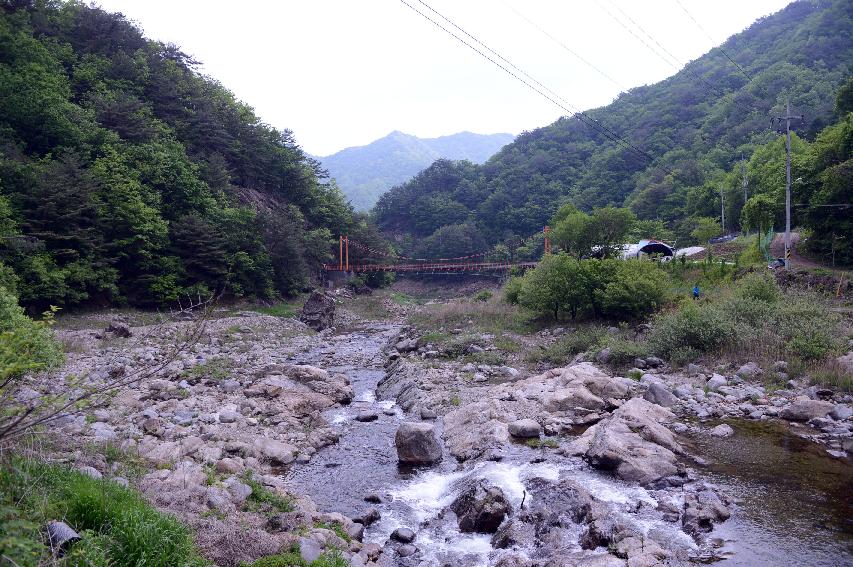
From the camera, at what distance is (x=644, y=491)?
8.83 m

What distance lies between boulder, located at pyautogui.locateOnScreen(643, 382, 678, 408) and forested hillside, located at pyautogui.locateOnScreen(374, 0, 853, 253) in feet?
86.0

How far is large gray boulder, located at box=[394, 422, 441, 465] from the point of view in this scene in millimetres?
10812

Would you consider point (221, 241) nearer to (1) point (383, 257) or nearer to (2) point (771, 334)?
(1) point (383, 257)

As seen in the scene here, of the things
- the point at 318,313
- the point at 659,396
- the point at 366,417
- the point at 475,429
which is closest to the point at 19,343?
the point at 475,429

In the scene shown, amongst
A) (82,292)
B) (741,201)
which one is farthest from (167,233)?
(741,201)

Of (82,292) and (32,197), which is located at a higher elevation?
(32,197)

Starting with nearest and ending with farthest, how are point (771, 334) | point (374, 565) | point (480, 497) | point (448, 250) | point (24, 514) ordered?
point (24, 514)
point (374, 565)
point (480, 497)
point (771, 334)
point (448, 250)

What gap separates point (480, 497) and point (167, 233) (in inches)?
1192

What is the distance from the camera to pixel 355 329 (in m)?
35.3

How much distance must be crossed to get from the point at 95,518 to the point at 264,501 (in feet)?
9.89

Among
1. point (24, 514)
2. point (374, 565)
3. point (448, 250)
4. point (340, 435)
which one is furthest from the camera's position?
point (448, 250)

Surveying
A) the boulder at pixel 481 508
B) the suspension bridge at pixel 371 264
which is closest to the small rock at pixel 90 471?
the boulder at pixel 481 508

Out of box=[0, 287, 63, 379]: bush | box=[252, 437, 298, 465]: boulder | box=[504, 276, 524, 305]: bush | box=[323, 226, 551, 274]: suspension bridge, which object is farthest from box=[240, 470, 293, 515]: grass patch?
box=[323, 226, 551, 274]: suspension bridge

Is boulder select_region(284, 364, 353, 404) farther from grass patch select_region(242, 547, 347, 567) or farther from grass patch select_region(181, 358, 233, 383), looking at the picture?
grass patch select_region(242, 547, 347, 567)
